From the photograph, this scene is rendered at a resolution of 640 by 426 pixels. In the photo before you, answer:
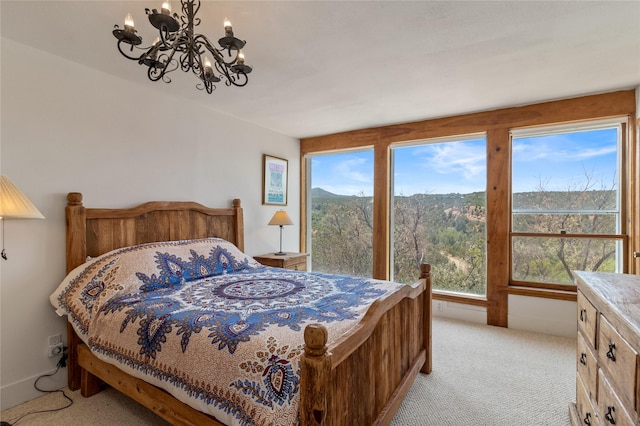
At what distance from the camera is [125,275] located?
2.01 metres

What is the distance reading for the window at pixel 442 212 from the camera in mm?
3623

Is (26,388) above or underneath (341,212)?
underneath

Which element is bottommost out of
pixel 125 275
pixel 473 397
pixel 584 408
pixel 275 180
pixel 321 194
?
pixel 473 397

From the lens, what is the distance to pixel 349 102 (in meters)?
3.17

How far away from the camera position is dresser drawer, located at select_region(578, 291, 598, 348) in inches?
56.3

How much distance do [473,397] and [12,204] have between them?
313cm

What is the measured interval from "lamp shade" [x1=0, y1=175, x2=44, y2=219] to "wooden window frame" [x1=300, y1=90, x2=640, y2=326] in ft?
11.2

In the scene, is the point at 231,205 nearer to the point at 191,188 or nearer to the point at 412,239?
the point at 191,188

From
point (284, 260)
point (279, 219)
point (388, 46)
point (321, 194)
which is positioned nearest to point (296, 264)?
point (284, 260)

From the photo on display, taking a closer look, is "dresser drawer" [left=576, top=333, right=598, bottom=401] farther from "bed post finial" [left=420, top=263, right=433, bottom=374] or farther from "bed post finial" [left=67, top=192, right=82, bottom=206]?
"bed post finial" [left=67, top=192, right=82, bottom=206]

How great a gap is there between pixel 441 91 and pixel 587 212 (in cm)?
198

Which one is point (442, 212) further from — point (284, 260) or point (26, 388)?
point (26, 388)

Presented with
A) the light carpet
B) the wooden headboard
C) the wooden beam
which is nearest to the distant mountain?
the wooden headboard

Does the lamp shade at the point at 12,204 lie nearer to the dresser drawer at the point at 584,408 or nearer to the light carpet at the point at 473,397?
the light carpet at the point at 473,397
